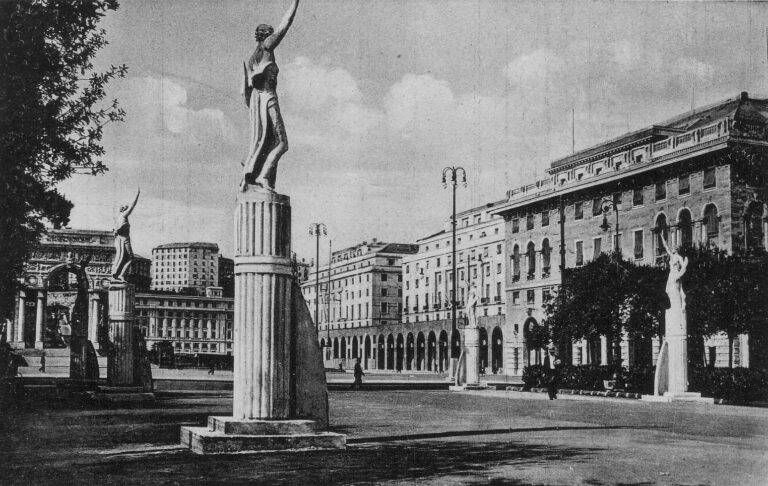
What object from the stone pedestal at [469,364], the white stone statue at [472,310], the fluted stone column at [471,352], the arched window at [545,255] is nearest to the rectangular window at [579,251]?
the arched window at [545,255]

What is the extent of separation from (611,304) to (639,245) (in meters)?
21.2

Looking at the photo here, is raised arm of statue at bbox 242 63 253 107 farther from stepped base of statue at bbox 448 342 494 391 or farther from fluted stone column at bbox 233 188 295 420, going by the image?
stepped base of statue at bbox 448 342 494 391

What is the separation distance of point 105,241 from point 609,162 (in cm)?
9179

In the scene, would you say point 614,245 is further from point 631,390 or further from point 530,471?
point 530,471

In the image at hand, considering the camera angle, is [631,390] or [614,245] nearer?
[631,390]

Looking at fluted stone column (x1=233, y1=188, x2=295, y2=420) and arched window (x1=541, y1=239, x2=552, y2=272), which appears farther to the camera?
arched window (x1=541, y1=239, x2=552, y2=272)

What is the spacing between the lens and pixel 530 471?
7945 mm

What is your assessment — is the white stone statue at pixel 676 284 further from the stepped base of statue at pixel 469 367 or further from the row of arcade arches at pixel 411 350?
the row of arcade arches at pixel 411 350

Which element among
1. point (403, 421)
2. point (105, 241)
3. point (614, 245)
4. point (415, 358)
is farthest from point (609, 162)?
point (105, 241)

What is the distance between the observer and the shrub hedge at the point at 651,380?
2658cm

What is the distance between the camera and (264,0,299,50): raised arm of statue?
31.1 ft

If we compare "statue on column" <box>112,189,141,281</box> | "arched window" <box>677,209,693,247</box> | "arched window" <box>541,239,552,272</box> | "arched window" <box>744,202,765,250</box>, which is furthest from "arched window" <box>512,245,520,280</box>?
"statue on column" <box>112,189,141,281</box>

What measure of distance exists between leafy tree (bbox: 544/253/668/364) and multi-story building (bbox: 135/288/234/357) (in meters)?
118

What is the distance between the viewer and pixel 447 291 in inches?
3797
